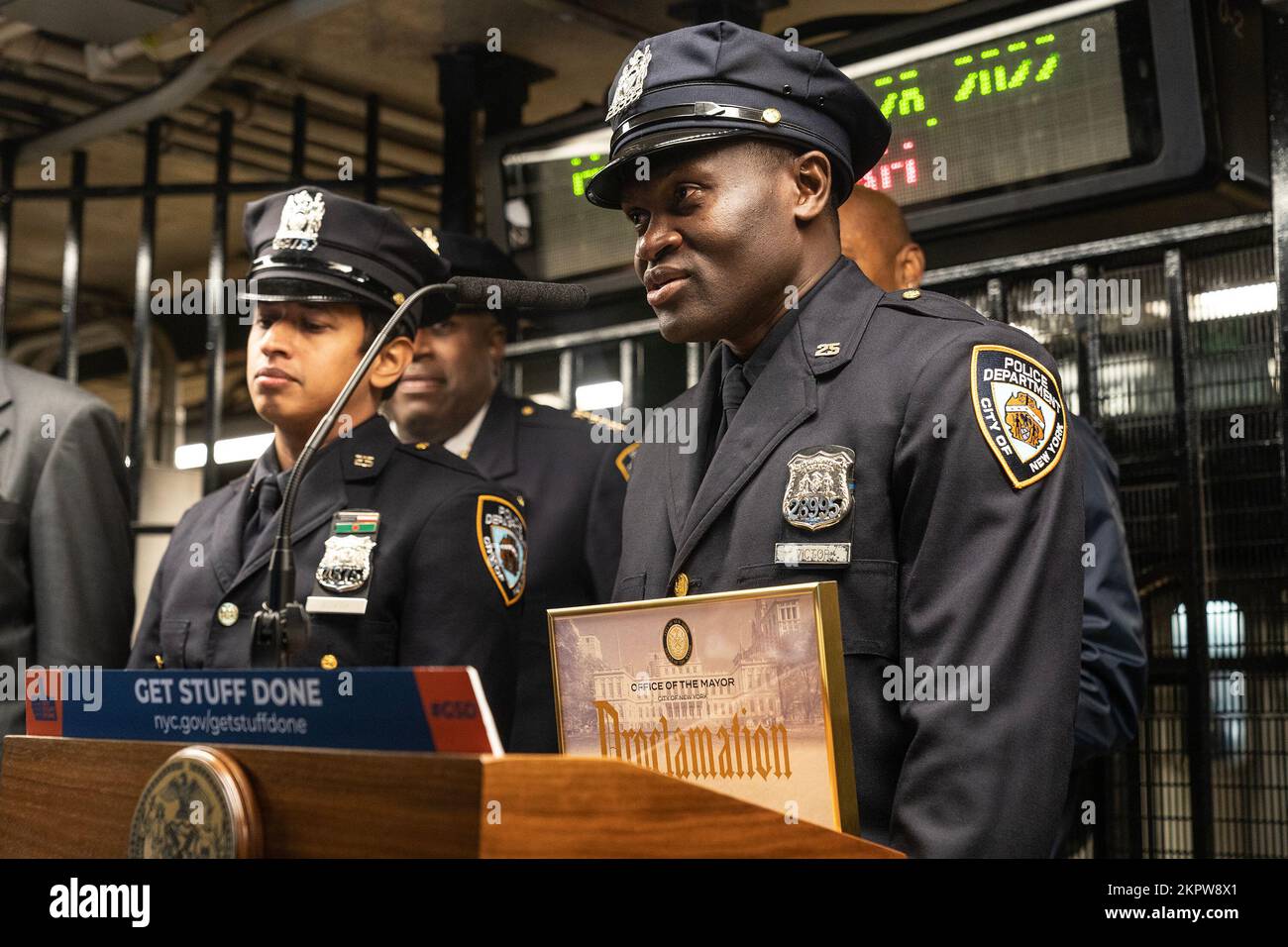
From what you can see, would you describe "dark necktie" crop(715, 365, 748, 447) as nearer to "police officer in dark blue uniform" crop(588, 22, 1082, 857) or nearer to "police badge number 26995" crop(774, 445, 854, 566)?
"police officer in dark blue uniform" crop(588, 22, 1082, 857)

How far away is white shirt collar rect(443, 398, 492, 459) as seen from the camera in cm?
326

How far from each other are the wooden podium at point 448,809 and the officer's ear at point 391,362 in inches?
49.4

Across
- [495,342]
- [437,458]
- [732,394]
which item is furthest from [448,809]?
[495,342]

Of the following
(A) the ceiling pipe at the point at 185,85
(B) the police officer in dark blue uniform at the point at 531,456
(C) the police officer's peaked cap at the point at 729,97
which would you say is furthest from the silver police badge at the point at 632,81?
(A) the ceiling pipe at the point at 185,85

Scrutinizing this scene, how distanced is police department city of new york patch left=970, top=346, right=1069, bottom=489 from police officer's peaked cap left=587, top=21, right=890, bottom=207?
405 millimetres

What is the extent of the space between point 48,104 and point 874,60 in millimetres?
2862

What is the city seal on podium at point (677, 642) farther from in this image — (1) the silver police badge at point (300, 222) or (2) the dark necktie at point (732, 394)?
(1) the silver police badge at point (300, 222)

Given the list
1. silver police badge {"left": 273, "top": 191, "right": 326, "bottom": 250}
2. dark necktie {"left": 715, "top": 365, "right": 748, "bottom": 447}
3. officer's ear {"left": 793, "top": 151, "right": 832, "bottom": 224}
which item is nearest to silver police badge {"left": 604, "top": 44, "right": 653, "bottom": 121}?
officer's ear {"left": 793, "top": 151, "right": 832, "bottom": 224}

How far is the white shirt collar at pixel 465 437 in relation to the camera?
326 cm

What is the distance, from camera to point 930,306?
1831 mm
